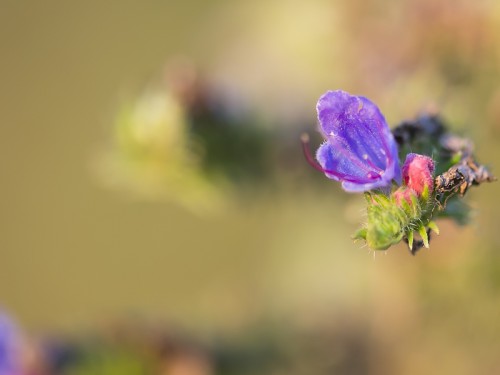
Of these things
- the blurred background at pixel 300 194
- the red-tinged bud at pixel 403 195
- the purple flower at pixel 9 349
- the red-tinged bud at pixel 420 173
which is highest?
the blurred background at pixel 300 194

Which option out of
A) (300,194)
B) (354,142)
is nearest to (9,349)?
(300,194)

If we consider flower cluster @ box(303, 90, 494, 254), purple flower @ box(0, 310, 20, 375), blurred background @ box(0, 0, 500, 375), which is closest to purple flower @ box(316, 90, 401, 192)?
flower cluster @ box(303, 90, 494, 254)

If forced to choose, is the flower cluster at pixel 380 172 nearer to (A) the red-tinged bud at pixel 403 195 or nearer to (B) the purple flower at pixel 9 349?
(A) the red-tinged bud at pixel 403 195

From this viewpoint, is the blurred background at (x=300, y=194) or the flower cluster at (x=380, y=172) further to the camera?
the blurred background at (x=300, y=194)

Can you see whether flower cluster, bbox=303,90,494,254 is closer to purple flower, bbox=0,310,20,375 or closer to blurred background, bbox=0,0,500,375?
blurred background, bbox=0,0,500,375

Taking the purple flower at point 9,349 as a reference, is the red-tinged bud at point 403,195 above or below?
below

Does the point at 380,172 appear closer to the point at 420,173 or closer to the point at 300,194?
the point at 420,173

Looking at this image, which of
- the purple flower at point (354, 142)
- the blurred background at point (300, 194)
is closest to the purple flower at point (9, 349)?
the blurred background at point (300, 194)
